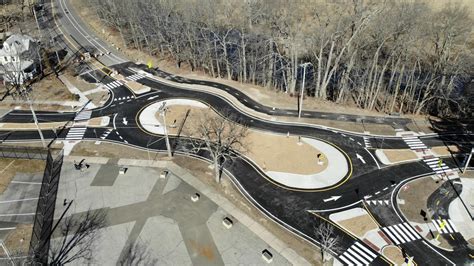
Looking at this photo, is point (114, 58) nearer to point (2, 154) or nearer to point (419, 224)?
point (2, 154)

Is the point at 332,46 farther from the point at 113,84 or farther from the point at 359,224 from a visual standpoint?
the point at 113,84

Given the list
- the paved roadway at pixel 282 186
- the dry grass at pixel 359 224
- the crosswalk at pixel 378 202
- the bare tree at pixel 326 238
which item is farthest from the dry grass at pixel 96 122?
the crosswalk at pixel 378 202

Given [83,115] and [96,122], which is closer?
[96,122]

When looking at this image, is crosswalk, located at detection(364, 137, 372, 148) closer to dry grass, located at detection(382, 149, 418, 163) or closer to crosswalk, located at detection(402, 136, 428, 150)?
dry grass, located at detection(382, 149, 418, 163)

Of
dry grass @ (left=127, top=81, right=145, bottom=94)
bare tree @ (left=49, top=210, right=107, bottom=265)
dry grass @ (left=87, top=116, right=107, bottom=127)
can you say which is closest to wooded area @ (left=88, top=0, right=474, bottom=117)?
dry grass @ (left=127, top=81, right=145, bottom=94)

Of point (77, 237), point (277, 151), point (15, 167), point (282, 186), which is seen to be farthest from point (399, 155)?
point (15, 167)

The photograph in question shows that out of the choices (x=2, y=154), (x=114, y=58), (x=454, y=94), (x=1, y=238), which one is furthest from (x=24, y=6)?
(x=454, y=94)
